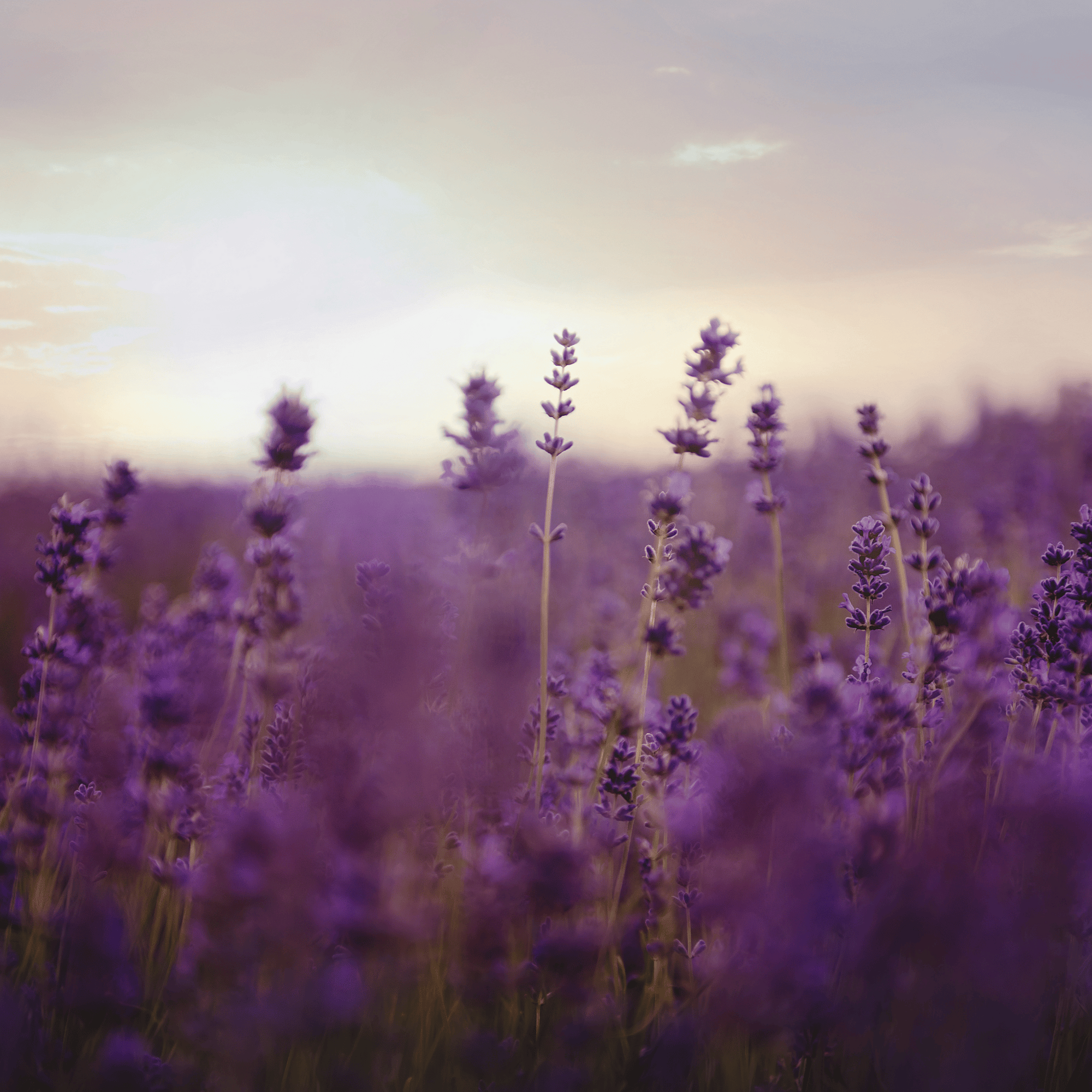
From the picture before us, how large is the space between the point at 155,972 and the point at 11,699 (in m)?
2.63

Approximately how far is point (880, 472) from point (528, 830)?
4.51 ft

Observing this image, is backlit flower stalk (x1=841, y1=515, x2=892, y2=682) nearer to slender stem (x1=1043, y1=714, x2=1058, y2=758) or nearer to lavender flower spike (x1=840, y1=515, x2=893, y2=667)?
lavender flower spike (x1=840, y1=515, x2=893, y2=667)

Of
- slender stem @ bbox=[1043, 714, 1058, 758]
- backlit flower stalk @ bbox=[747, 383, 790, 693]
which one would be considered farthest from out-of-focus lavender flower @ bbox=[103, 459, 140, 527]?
slender stem @ bbox=[1043, 714, 1058, 758]

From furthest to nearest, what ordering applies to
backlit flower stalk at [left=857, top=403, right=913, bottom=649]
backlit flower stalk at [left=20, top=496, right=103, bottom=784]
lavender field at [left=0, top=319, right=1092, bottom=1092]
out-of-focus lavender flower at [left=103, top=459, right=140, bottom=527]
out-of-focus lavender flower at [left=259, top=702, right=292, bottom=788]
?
out-of-focus lavender flower at [left=103, top=459, right=140, bottom=527], backlit flower stalk at [left=20, top=496, right=103, bottom=784], out-of-focus lavender flower at [left=259, top=702, right=292, bottom=788], backlit flower stalk at [left=857, top=403, right=913, bottom=649], lavender field at [left=0, top=319, right=1092, bottom=1092]

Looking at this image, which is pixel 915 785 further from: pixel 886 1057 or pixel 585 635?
pixel 585 635

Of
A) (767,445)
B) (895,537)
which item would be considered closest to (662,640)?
(895,537)

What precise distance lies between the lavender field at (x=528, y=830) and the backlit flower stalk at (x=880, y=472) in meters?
0.01

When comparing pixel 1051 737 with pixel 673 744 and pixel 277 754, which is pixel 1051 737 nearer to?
pixel 673 744

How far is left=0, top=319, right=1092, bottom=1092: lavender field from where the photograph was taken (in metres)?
1.31

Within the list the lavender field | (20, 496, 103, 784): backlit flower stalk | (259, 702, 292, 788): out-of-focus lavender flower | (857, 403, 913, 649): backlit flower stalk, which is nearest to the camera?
the lavender field

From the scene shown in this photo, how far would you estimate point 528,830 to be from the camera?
1.61 m

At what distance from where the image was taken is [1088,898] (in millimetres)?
1655

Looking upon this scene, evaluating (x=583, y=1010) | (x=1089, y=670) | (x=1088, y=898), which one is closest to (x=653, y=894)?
(x=583, y=1010)

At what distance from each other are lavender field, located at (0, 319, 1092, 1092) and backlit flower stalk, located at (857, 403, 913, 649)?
12 mm
